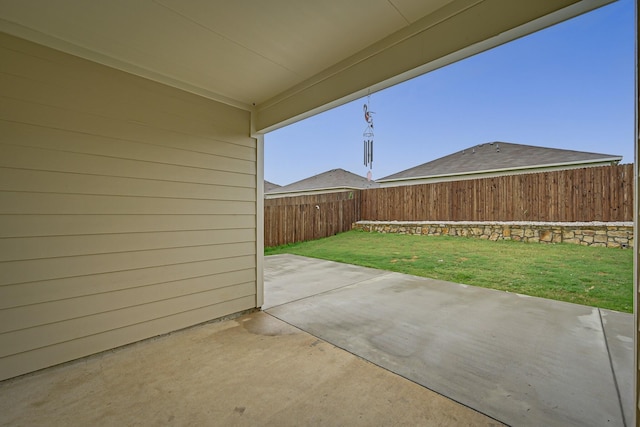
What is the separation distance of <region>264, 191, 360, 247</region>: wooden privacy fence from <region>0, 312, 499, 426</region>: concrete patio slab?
244 inches

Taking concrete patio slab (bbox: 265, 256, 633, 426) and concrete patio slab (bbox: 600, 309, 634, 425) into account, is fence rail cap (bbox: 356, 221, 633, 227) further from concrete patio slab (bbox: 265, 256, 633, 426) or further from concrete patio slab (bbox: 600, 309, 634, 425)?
concrete patio slab (bbox: 265, 256, 633, 426)

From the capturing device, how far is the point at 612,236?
20.5 feet

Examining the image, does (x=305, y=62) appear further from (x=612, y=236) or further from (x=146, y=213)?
(x=612, y=236)

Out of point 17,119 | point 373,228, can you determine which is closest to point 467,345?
point 17,119

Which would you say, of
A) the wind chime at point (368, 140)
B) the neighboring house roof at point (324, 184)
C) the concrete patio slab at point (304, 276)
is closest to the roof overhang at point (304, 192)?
the neighboring house roof at point (324, 184)

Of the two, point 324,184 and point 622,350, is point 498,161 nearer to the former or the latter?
point 324,184

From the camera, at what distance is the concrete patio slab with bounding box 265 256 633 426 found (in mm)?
1664

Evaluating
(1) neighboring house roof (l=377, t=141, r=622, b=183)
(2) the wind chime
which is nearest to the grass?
(2) the wind chime

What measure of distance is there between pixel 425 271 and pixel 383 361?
3442 mm

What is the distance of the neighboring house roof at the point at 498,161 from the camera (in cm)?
873

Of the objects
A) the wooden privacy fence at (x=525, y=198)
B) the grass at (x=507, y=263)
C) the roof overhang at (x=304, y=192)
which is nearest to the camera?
the grass at (x=507, y=263)

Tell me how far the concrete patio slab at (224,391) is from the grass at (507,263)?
3185 mm

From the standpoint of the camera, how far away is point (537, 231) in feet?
23.9

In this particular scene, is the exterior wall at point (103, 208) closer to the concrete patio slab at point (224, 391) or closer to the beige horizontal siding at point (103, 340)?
the beige horizontal siding at point (103, 340)
